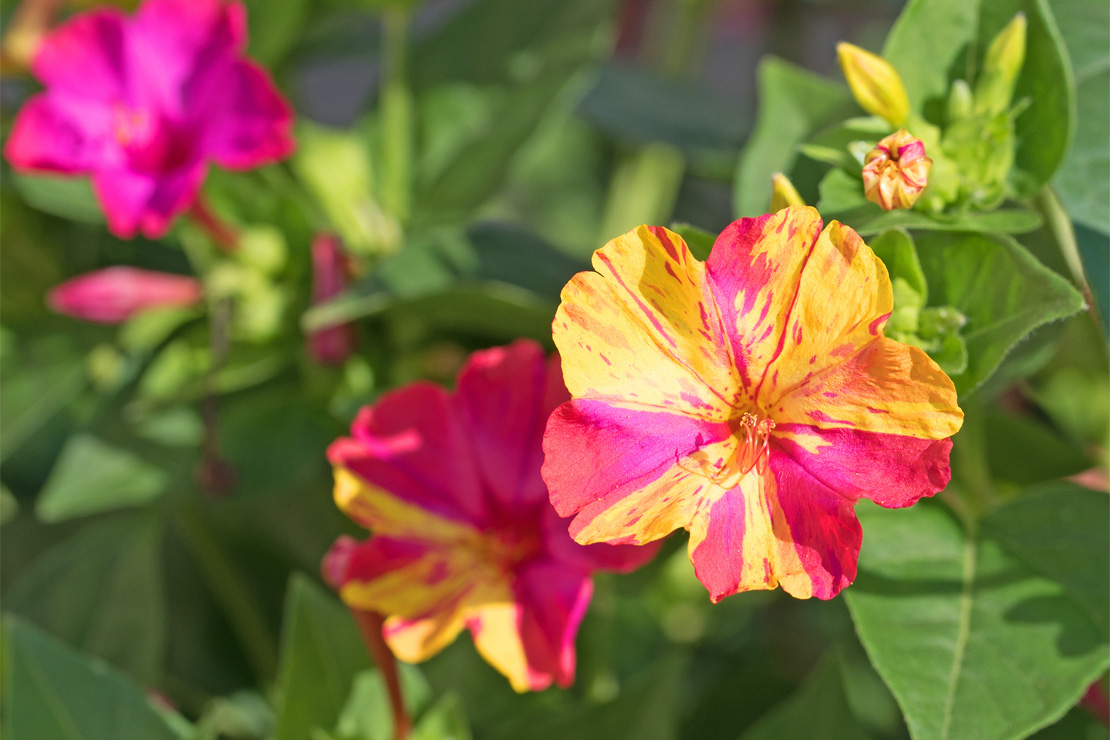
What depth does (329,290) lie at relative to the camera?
2.56 feet

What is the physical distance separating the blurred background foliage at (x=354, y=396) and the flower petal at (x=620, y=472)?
0.17 m

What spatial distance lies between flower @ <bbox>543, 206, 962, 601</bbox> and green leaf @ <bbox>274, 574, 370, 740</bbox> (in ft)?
1.05

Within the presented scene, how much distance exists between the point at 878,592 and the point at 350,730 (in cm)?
36

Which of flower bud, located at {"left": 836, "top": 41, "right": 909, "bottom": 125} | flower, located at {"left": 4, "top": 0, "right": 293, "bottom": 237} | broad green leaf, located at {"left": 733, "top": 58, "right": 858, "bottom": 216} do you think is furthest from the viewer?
flower, located at {"left": 4, "top": 0, "right": 293, "bottom": 237}

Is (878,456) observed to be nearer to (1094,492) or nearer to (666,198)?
(1094,492)

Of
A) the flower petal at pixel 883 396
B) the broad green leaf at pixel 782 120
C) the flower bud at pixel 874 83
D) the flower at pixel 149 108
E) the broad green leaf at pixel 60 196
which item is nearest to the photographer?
the flower petal at pixel 883 396

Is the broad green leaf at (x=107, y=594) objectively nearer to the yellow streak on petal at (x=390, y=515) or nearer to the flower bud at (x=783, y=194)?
the yellow streak on petal at (x=390, y=515)

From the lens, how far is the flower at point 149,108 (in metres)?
0.78

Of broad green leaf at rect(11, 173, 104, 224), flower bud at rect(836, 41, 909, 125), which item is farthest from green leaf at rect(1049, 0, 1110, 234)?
broad green leaf at rect(11, 173, 104, 224)

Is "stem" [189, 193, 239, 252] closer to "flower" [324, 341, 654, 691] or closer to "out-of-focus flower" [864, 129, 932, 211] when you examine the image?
"flower" [324, 341, 654, 691]

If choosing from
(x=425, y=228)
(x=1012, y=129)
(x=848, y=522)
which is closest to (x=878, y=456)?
(x=848, y=522)

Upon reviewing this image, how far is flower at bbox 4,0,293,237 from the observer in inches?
30.8

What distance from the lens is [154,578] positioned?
2.69 ft

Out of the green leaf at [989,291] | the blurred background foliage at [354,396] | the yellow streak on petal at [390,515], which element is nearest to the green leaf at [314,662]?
the blurred background foliage at [354,396]
